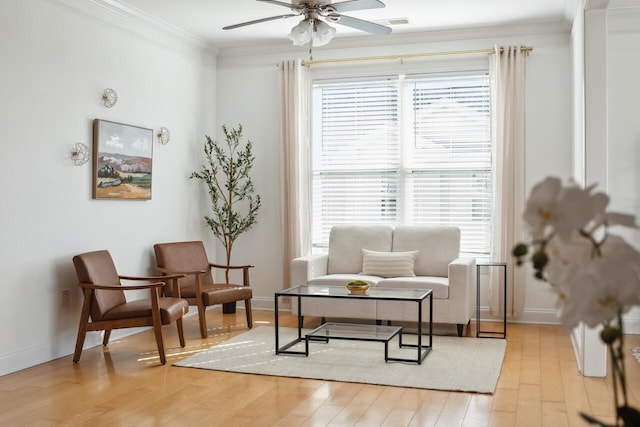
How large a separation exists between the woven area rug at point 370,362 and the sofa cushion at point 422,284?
39 centimetres

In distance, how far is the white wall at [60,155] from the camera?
4629mm

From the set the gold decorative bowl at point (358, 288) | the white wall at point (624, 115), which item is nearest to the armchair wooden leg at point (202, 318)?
the gold decorative bowl at point (358, 288)

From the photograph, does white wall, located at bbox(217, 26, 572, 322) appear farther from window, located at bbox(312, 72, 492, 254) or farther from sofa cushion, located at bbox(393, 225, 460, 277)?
sofa cushion, located at bbox(393, 225, 460, 277)

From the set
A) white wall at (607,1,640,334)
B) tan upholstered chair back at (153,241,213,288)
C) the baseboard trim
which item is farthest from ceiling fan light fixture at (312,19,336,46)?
the baseboard trim

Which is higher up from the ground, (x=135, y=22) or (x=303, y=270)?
(x=135, y=22)

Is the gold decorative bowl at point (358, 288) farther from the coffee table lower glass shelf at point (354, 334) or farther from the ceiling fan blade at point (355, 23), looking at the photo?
the ceiling fan blade at point (355, 23)

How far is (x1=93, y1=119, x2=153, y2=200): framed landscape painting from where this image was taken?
543 centimetres

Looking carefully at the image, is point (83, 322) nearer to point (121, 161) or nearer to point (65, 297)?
point (65, 297)

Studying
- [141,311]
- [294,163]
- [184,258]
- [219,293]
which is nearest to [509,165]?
[294,163]

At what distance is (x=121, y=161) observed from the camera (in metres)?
5.74

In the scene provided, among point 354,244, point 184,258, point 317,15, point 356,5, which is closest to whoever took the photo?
point 356,5

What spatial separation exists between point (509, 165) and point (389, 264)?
1505 millimetres

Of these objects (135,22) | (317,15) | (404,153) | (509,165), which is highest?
(135,22)

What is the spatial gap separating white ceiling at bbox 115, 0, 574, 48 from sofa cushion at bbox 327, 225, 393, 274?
6.56ft
